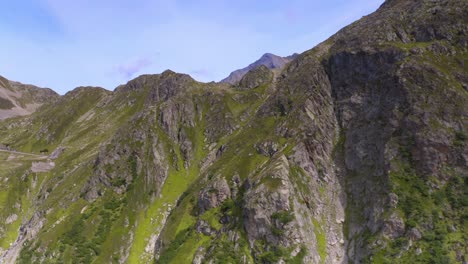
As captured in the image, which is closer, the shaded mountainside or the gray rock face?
the shaded mountainside

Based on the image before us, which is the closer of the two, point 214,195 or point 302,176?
Answer: point 302,176

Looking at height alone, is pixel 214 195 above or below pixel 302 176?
above

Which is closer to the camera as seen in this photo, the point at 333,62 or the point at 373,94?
the point at 373,94

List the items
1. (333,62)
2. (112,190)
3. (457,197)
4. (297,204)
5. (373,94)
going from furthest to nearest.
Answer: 1. (333,62)
2. (112,190)
3. (373,94)
4. (297,204)
5. (457,197)

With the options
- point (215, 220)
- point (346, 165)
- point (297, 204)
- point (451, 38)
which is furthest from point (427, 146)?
point (215, 220)

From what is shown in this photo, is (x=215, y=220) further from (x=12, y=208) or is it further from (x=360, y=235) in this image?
(x=12, y=208)

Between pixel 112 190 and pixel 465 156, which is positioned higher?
pixel 112 190

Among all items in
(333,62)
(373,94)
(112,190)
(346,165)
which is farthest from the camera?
(333,62)

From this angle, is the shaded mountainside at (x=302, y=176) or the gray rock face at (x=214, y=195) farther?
the gray rock face at (x=214, y=195)
